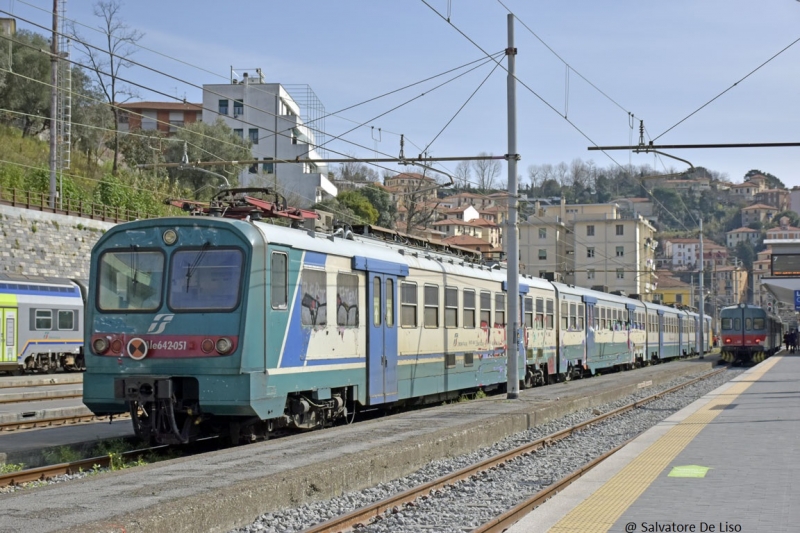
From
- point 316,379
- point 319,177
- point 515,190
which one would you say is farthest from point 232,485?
point 319,177

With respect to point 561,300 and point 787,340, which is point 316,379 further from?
point 787,340

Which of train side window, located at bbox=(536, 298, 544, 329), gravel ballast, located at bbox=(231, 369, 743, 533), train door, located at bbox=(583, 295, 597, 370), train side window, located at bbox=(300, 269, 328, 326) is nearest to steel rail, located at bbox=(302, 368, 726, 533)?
gravel ballast, located at bbox=(231, 369, 743, 533)

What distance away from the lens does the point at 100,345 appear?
12.4m

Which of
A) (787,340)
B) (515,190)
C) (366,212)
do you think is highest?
(366,212)

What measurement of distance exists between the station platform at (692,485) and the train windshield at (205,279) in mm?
4842

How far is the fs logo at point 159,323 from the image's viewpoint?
12.1m

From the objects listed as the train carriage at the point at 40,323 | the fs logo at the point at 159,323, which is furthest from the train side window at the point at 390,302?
the train carriage at the point at 40,323

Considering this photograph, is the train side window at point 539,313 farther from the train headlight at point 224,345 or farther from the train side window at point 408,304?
the train headlight at point 224,345

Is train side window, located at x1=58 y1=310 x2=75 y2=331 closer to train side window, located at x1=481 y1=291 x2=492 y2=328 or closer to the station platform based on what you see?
train side window, located at x1=481 y1=291 x2=492 y2=328

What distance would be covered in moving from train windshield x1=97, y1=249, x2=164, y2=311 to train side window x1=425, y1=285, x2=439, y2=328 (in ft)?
20.5

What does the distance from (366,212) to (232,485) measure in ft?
203

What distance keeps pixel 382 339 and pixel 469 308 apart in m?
4.77

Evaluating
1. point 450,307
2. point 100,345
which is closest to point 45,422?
point 100,345

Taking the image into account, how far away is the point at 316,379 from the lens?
1334 cm
